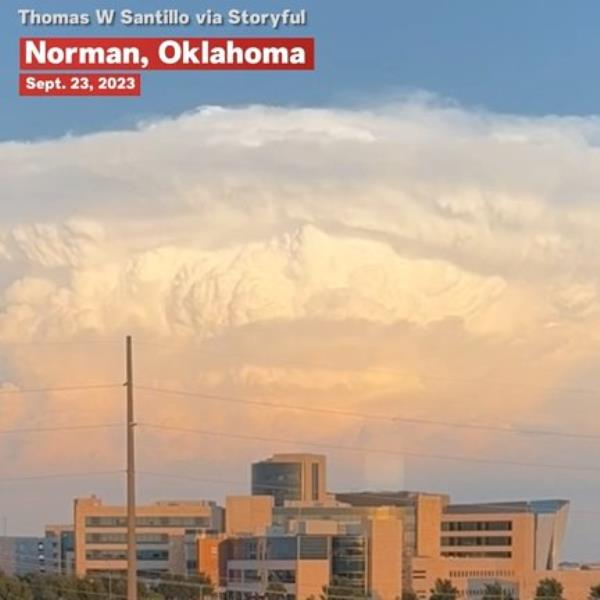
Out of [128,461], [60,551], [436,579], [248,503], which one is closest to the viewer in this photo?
[128,461]

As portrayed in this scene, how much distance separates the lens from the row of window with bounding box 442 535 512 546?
186m

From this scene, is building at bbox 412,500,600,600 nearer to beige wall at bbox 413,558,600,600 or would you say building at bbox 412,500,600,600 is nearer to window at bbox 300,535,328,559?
beige wall at bbox 413,558,600,600

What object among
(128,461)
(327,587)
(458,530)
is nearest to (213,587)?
(327,587)

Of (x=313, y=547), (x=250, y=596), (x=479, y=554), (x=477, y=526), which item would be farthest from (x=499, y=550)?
(x=250, y=596)

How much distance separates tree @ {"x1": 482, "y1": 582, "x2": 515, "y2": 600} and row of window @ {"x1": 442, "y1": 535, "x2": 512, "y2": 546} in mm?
17822

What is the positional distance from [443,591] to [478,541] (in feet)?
93.1

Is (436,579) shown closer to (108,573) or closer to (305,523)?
(305,523)

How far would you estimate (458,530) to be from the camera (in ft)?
615

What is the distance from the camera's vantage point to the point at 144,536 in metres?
181

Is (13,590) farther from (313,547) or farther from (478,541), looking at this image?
(478,541)

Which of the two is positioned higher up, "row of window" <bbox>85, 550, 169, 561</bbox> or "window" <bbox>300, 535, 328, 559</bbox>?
"window" <bbox>300, 535, 328, 559</bbox>

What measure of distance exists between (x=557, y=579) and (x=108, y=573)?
43697mm

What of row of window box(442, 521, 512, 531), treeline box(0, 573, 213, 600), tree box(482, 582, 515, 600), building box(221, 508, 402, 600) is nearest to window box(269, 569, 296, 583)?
building box(221, 508, 402, 600)

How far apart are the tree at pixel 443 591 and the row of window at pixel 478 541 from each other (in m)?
21.4
